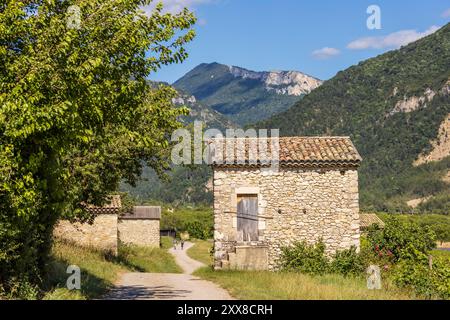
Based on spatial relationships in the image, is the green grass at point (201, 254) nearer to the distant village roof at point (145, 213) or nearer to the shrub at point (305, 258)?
the distant village roof at point (145, 213)

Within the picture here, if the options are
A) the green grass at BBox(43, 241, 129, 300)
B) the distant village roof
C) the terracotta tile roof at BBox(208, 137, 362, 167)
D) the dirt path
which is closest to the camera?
the green grass at BBox(43, 241, 129, 300)

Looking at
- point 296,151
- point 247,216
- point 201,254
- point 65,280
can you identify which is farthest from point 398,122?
point 65,280

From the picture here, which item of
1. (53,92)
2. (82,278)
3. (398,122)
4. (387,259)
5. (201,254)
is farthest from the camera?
(398,122)

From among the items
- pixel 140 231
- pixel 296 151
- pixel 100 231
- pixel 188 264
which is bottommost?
pixel 188 264

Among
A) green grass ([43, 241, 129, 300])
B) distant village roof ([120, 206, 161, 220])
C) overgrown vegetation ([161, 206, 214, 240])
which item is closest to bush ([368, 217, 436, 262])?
green grass ([43, 241, 129, 300])

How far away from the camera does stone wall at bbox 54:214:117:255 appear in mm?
29598

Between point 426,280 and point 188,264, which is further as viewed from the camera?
point 188,264

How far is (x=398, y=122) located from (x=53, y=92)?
570ft

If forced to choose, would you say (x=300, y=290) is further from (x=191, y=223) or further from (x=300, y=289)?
(x=191, y=223)

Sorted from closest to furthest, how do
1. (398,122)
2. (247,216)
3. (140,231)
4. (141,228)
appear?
1. (247,216)
2. (140,231)
3. (141,228)
4. (398,122)

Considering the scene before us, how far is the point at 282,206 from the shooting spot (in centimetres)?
2045

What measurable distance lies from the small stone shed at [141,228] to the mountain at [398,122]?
92.5 metres

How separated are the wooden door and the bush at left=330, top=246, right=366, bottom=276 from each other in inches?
119

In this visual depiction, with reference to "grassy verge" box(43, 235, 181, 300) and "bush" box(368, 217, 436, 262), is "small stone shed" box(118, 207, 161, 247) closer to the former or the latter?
"grassy verge" box(43, 235, 181, 300)
